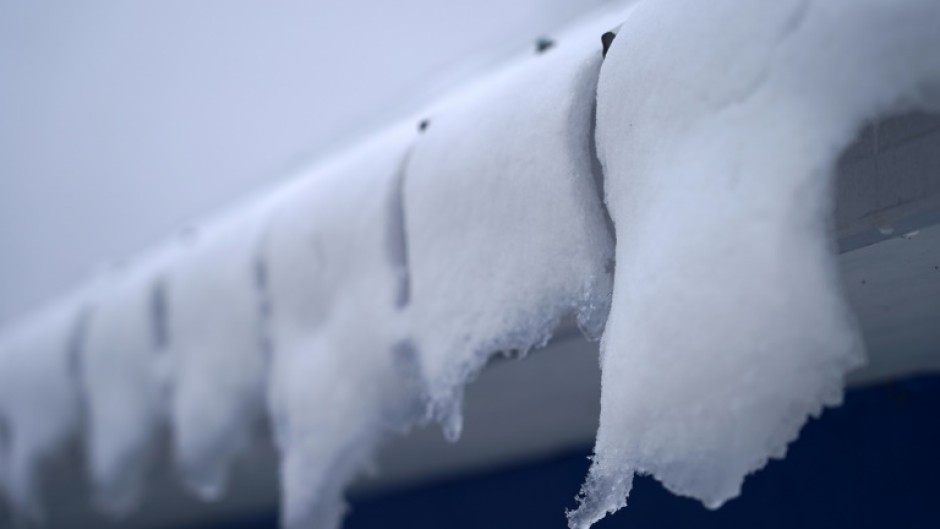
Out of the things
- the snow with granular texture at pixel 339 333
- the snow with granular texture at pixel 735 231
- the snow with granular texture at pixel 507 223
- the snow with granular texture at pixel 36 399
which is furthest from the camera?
the snow with granular texture at pixel 36 399

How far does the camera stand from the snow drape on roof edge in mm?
821

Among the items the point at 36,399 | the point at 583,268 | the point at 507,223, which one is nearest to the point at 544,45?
the point at 507,223

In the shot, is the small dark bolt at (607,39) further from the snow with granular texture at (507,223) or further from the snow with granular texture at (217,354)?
the snow with granular texture at (217,354)

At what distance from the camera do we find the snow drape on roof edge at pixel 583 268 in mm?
821

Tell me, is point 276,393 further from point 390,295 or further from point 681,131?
point 681,131

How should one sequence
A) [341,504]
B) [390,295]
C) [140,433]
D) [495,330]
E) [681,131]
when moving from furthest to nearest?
[140,433]
[341,504]
[390,295]
[495,330]
[681,131]

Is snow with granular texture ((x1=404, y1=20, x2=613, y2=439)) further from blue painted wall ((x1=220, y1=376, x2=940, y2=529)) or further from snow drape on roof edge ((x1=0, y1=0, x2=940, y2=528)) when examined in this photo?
blue painted wall ((x1=220, y1=376, x2=940, y2=529))

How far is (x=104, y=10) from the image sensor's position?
22.2 feet

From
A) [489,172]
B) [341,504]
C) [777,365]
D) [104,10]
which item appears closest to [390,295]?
[489,172]

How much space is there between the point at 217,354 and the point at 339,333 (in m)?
0.46

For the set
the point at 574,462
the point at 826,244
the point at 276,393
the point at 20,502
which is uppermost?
the point at 826,244

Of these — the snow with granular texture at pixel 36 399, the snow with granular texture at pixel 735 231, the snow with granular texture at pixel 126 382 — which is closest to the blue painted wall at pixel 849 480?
the snow with granular texture at pixel 735 231

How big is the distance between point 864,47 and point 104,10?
285 inches

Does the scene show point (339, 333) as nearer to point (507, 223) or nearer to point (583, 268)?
point (507, 223)
